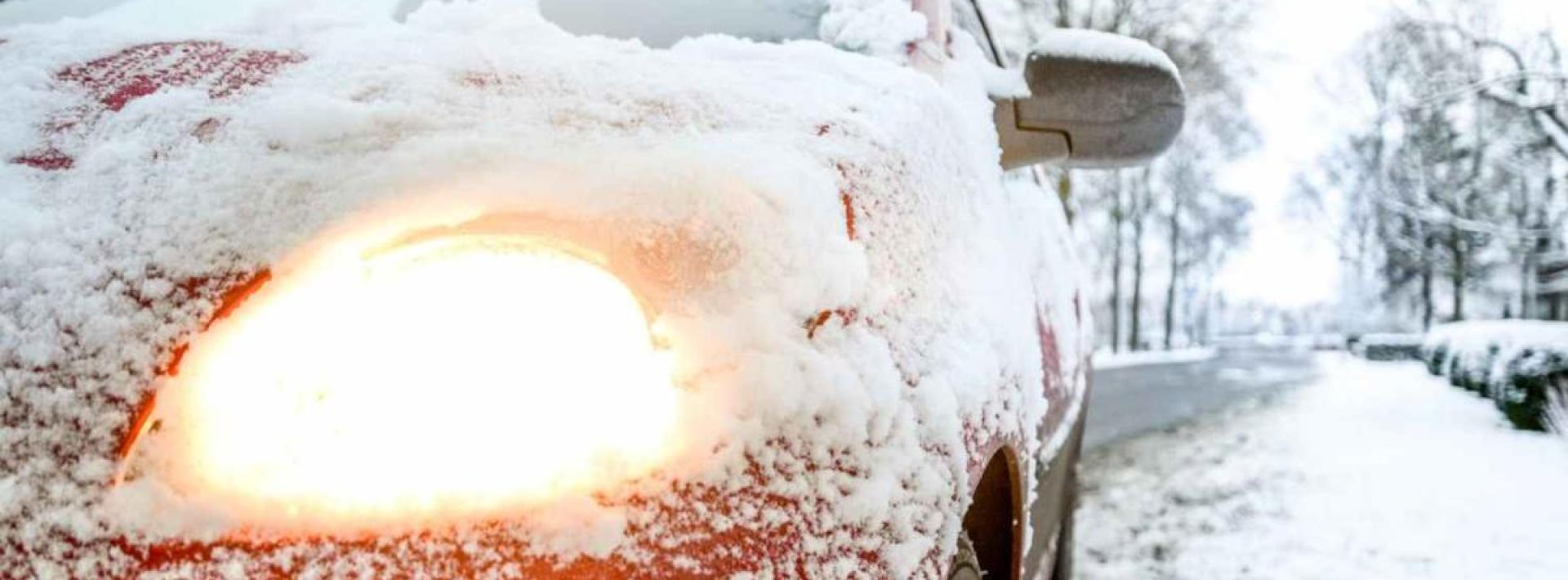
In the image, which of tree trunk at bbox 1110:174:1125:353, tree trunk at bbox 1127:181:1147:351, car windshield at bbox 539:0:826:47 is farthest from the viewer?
tree trunk at bbox 1127:181:1147:351

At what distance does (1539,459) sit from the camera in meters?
7.77

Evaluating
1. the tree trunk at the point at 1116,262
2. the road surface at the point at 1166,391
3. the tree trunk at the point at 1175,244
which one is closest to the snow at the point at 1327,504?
the road surface at the point at 1166,391

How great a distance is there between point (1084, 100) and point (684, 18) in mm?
793

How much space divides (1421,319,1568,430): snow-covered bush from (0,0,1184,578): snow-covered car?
10376mm

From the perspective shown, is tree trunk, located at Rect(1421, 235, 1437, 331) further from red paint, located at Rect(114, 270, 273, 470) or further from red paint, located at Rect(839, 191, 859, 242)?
red paint, located at Rect(114, 270, 273, 470)

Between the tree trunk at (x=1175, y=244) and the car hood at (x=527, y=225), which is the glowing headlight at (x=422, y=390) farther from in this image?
the tree trunk at (x=1175, y=244)

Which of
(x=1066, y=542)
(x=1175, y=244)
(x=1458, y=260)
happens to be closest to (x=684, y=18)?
(x=1066, y=542)

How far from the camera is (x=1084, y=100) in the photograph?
7.08 ft

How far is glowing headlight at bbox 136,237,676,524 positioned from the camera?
98 cm

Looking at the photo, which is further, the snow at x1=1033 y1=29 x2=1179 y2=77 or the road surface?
the road surface

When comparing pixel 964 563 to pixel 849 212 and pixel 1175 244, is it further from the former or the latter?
pixel 1175 244

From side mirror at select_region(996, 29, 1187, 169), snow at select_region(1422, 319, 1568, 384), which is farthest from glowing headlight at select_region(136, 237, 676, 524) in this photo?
snow at select_region(1422, 319, 1568, 384)

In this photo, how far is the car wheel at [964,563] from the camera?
4.54ft

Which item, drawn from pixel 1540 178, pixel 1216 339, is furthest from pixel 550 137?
pixel 1216 339
